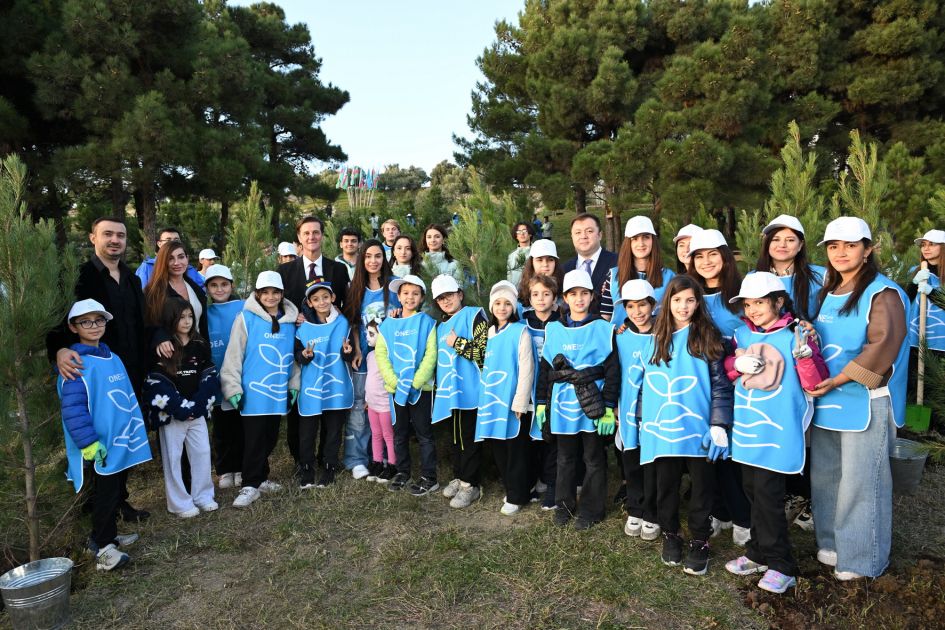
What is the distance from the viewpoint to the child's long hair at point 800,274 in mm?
3301

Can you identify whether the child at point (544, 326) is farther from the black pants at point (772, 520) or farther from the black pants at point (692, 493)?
the black pants at point (772, 520)

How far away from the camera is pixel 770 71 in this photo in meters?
13.7

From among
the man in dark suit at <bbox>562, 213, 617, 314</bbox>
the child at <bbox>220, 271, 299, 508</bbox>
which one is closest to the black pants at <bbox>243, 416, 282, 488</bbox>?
the child at <bbox>220, 271, 299, 508</bbox>

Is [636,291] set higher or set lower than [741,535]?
higher

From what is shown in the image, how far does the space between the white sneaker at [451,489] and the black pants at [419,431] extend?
15 centimetres

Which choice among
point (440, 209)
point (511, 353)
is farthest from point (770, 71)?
point (511, 353)

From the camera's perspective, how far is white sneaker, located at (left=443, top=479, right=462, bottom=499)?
14.7 ft

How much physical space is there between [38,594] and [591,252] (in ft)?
13.1

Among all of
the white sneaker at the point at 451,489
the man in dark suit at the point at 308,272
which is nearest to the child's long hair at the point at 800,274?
the white sneaker at the point at 451,489

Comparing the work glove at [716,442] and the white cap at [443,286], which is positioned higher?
the white cap at [443,286]

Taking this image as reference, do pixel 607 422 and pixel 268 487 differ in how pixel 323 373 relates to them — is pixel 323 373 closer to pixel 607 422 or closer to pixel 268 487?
pixel 268 487

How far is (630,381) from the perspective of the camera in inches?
140

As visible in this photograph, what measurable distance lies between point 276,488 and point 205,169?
1137cm

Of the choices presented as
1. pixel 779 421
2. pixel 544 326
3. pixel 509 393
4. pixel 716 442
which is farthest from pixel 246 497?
pixel 779 421
